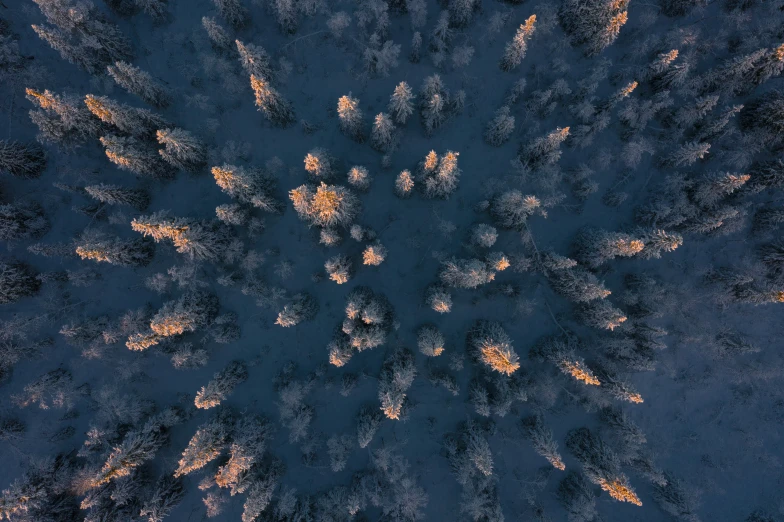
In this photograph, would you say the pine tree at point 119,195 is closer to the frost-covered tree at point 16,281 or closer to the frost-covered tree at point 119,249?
the frost-covered tree at point 119,249

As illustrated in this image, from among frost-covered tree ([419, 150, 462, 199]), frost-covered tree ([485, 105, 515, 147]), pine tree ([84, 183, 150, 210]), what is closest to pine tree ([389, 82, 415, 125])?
frost-covered tree ([419, 150, 462, 199])

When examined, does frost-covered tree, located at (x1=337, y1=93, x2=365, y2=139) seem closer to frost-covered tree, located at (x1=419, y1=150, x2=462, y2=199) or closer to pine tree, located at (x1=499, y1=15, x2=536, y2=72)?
frost-covered tree, located at (x1=419, y1=150, x2=462, y2=199)

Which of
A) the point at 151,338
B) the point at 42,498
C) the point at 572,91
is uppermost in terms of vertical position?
the point at 572,91

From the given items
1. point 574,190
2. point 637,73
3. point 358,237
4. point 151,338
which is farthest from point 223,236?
point 637,73

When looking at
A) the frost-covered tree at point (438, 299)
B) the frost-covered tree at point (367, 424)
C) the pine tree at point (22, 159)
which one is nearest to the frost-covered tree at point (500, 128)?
the frost-covered tree at point (438, 299)

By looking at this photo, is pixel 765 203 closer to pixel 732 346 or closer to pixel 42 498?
pixel 732 346

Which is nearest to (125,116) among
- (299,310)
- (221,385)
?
(299,310)
